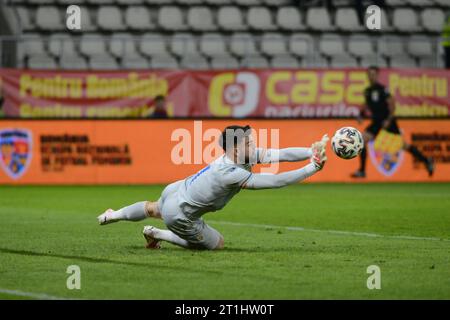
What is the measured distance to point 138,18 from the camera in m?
26.5

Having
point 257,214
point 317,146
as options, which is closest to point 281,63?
point 257,214

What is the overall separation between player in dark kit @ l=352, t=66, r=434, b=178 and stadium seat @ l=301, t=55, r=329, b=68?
2.55 metres

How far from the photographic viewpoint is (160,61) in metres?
25.0

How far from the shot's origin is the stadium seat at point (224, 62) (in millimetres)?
25156

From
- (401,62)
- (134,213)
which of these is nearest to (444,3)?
(401,62)

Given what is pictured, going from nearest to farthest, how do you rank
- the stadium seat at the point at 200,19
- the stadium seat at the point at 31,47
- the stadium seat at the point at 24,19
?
the stadium seat at the point at 31,47 < the stadium seat at the point at 24,19 < the stadium seat at the point at 200,19

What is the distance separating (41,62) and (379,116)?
818cm

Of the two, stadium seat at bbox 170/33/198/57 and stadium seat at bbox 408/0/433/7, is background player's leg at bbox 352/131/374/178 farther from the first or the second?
stadium seat at bbox 408/0/433/7

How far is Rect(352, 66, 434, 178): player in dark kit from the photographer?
22188mm

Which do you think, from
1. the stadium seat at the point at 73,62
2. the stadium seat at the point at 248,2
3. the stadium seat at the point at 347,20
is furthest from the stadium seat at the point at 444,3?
the stadium seat at the point at 73,62

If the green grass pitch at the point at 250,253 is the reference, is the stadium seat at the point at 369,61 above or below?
above

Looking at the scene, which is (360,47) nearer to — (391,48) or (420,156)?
(391,48)

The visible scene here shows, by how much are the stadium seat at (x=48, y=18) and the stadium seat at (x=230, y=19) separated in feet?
14.2

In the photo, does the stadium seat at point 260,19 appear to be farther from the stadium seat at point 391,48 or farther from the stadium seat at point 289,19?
the stadium seat at point 391,48
